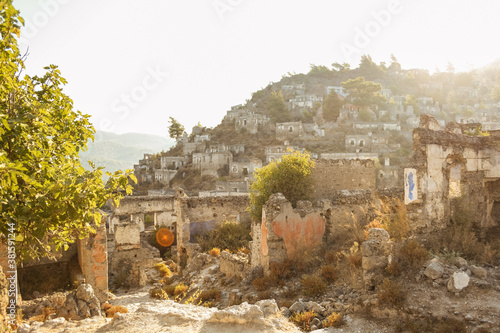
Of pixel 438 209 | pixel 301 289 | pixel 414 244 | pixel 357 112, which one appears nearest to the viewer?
pixel 414 244

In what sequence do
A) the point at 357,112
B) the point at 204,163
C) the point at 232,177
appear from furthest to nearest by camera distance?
the point at 357,112 → the point at 204,163 → the point at 232,177

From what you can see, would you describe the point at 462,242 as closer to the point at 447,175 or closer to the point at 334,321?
the point at 447,175

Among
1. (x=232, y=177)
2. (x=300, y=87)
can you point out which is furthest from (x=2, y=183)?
(x=300, y=87)

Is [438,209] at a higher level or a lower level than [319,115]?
lower

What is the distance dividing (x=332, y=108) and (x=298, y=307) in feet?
223

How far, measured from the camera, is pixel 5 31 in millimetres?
4773

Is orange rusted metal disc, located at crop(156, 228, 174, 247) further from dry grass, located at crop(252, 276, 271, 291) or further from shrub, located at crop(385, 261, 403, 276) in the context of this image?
shrub, located at crop(385, 261, 403, 276)

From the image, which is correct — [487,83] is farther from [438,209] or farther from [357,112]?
[438,209]

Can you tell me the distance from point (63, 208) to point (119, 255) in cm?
1304

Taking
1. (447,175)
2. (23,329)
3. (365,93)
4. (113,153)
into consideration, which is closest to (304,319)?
(23,329)

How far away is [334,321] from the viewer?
6.89 metres

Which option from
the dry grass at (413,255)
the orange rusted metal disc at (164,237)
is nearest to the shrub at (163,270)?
the orange rusted metal disc at (164,237)

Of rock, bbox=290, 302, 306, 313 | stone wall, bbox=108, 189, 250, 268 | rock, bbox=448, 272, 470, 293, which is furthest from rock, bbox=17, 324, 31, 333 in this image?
stone wall, bbox=108, 189, 250, 268

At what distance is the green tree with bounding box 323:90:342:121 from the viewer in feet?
234
